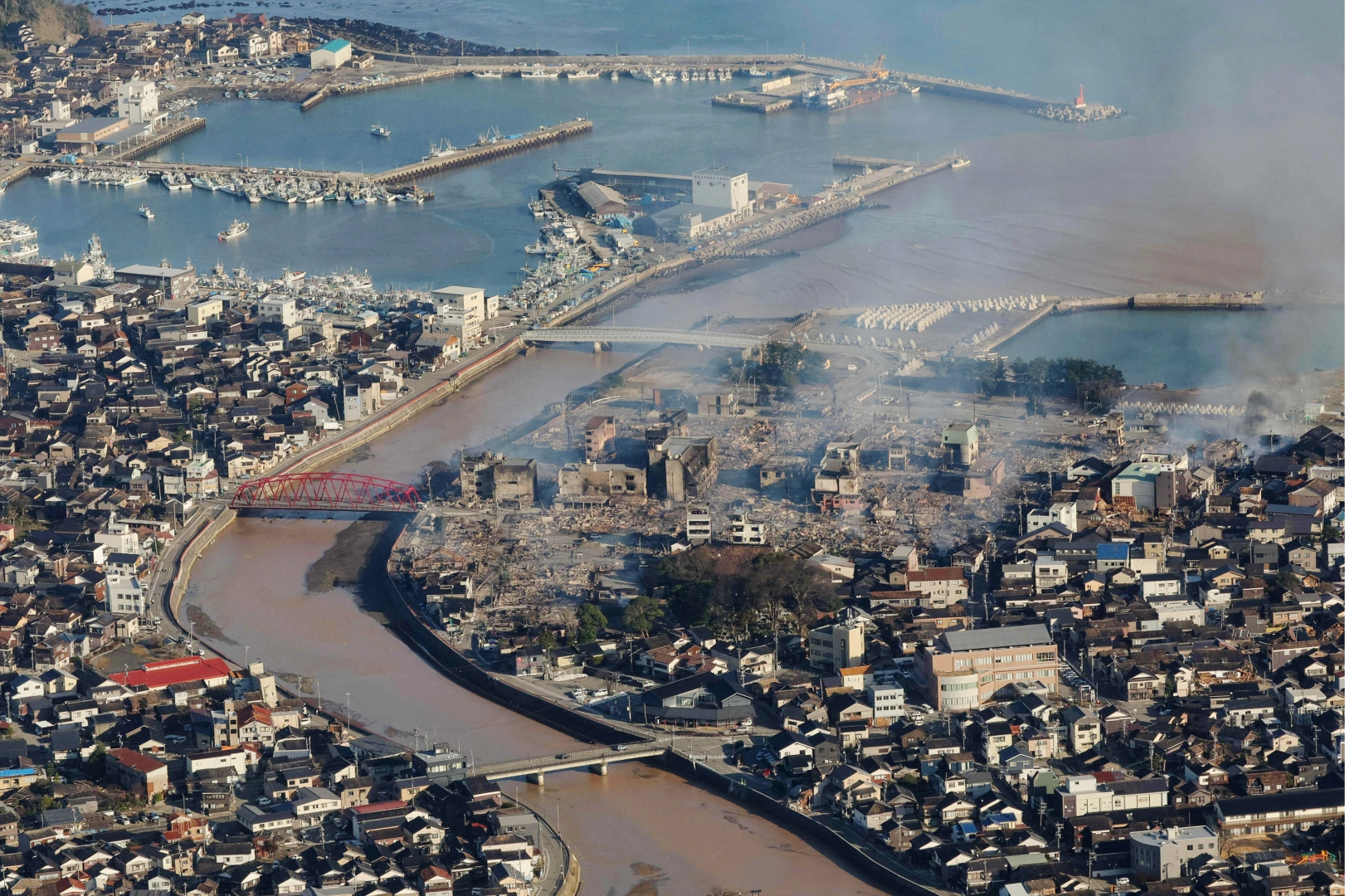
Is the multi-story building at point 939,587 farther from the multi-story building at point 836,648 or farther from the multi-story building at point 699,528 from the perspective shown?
the multi-story building at point 699,528

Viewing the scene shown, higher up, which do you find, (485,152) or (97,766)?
(485,152)

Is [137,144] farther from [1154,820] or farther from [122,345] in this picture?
[1154,820]

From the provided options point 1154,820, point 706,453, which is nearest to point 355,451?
point 706,453

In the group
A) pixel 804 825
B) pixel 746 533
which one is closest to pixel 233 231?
pixel 746 533

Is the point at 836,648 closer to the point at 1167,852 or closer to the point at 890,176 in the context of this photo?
the point at 1167,852

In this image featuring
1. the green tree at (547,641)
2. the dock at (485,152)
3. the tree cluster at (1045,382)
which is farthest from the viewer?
the dock at (485,152)

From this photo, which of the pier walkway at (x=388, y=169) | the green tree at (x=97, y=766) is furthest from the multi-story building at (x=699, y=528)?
the pier walkway at (x=388, y=169)
